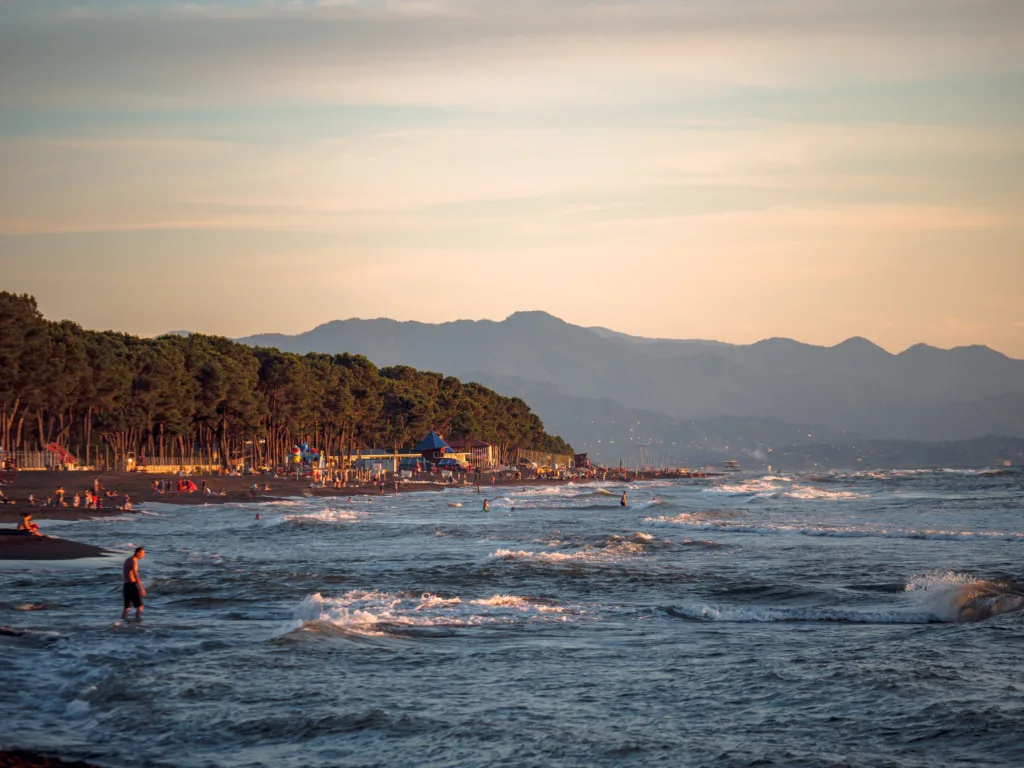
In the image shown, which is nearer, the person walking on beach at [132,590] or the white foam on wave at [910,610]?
the person walking on beach at [132,590]

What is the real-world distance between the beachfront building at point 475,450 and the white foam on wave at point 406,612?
517 feet

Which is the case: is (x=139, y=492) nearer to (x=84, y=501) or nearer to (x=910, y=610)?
(x=84, y=501)

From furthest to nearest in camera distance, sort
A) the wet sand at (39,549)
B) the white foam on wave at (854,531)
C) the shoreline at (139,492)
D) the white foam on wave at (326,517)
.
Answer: the white foam on wave at (326,517) → the shoreline at (139,492) → the white foam on wave at (854,531) → the wet sand at (39,549)

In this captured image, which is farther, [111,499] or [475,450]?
[475,450]

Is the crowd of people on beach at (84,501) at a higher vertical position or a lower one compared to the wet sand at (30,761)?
higher

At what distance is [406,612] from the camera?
78.6ft

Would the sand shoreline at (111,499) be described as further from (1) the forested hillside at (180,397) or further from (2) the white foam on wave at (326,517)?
(2) the white foam on wave at (326,517)

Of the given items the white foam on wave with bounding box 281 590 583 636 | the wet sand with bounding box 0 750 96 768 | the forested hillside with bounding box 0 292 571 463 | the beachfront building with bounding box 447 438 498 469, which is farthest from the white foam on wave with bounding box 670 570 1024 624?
the beachfront building with bounding box 447 438 498 469

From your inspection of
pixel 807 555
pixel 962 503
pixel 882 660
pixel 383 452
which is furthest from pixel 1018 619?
pixel 383 452

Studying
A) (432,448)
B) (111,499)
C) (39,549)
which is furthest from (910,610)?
(432,448)

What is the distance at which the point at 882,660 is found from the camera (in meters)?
18.1

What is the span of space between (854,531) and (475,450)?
144 meters

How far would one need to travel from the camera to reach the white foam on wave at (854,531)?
149 feet

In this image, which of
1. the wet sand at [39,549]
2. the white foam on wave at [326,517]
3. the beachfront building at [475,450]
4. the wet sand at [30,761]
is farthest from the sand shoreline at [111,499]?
the beachfront building at [475,450]
